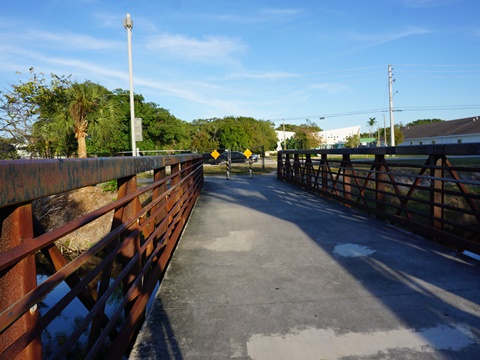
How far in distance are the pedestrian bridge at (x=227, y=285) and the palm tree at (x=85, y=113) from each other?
487 inches

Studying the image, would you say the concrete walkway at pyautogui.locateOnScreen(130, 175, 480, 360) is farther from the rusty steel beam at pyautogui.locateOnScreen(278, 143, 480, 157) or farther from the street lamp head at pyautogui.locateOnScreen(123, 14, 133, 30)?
the street lamp head at pyautogui.locateOnScreen(123, 14, 133, 30)

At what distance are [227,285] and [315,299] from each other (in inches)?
36.9

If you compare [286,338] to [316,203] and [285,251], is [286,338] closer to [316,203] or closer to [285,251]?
[285,251]

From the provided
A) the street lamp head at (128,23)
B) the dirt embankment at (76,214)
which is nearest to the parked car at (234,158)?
the street lamp head at (128,23)

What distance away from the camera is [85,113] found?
17.0 meters

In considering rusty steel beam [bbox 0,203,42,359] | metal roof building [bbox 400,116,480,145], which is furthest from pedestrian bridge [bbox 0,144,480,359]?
metal roof building [bbox 400,116,480,145]

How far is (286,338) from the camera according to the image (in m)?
2.90

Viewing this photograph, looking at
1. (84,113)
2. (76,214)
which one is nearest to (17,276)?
(76,214)

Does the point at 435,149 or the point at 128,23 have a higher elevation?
the point at 128,23

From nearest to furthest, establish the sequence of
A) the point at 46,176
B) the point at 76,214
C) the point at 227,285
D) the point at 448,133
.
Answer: the point at 46,176 < the point at 227,285 < the point at 76,214 < the point at 448,133

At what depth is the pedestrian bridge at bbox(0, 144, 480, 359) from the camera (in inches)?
60.1

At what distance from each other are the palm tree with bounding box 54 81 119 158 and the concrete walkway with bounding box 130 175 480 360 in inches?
489

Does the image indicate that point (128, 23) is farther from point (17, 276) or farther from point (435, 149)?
point (17, 276)

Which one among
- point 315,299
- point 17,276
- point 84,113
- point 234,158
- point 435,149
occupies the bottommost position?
point 315,299
